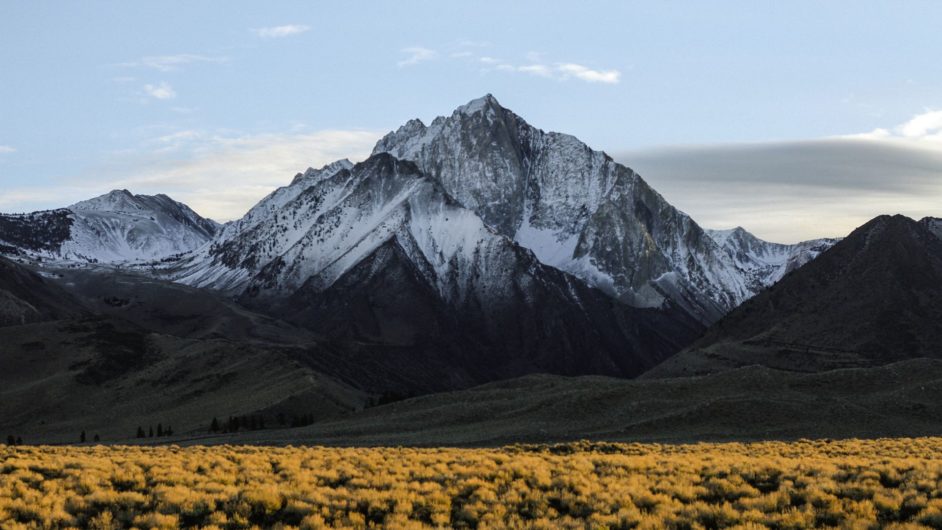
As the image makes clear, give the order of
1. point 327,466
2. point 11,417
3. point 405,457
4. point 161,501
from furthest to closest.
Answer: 1. point 11,417
2. point 405,457
3. point 327,466
4. point 161,501

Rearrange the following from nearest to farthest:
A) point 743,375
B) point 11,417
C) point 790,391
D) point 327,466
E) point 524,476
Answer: point 524,476
point 327,466
point 790,391
point 743,375
point 11,417

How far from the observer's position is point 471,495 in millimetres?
31484

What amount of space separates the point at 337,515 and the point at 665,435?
7472cm

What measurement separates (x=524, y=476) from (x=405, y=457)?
10.0 m

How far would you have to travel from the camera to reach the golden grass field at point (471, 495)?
1060 inches

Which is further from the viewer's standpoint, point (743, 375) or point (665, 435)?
point (743, 375)

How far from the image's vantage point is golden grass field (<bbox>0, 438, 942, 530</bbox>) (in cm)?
2692

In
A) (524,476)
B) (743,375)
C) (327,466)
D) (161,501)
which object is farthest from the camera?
(743,375)

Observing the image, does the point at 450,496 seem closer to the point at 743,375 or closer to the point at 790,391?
the point at 790,391

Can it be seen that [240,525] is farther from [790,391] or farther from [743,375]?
[743,375]

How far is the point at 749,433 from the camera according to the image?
9838cm

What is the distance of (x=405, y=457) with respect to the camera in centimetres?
4350

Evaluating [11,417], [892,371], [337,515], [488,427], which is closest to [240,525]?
[337,515]

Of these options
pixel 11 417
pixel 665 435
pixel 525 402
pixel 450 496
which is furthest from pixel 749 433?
pixel 11 417
